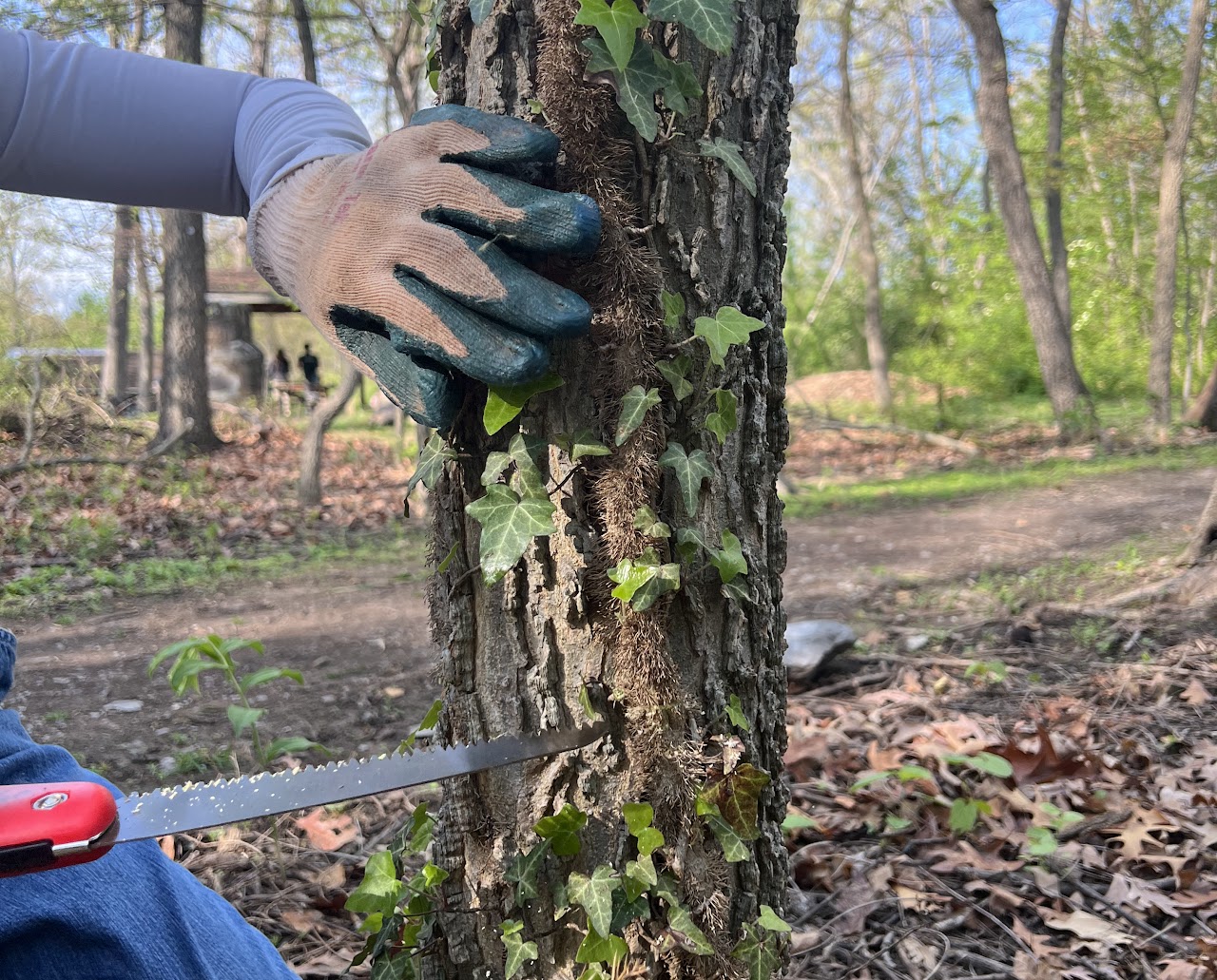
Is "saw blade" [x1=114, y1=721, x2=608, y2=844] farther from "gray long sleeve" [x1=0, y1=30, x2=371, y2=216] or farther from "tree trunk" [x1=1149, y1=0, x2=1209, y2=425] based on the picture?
"tree trunk" [x1=1149, y1=0, x2=1209, y2=425]

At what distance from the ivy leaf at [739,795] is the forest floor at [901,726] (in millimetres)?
720

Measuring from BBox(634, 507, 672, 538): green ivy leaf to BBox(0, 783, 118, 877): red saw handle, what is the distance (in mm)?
672

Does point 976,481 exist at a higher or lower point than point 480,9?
lower

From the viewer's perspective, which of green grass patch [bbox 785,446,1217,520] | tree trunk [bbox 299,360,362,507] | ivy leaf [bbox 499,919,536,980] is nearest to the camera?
ivy leaf [bbox 499,919,536,980]

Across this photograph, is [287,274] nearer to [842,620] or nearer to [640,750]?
[640,750]

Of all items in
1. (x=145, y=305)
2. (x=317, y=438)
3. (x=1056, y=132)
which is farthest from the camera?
(x=145, y=305)

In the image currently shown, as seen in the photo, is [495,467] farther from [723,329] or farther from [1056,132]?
[1056,132]

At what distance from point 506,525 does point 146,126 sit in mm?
1055

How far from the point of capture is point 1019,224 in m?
10.3

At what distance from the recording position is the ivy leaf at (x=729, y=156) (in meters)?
1.17

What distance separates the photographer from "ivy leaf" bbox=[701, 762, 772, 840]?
1222mm

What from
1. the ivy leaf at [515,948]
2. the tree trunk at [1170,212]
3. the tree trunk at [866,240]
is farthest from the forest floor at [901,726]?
the tree trunk at [866,240]

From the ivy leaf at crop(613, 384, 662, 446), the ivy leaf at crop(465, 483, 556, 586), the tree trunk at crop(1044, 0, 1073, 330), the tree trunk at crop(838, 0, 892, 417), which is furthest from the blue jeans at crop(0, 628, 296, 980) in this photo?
the tree trunk at crop(838, 0, 892, 417)

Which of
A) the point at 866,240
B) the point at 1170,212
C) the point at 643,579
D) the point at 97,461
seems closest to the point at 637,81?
the point at 643,579
